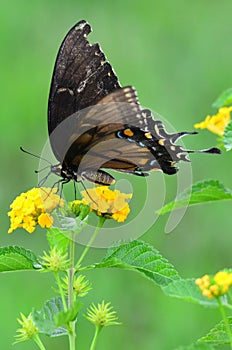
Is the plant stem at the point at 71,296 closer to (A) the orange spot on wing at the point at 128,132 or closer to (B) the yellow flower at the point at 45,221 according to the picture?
(B) the yellow flower at the point at 45,221

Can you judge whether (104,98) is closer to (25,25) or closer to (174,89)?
(174,89)

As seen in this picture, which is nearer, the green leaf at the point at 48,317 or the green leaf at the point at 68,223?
the green leaf at the point at 48,317

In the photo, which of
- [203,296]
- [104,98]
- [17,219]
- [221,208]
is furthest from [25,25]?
[203,296]

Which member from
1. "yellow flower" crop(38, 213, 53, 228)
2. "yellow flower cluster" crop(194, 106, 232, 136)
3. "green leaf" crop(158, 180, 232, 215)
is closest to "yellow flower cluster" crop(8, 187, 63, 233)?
"yellow flower" crop(38, 213, 53, 228)

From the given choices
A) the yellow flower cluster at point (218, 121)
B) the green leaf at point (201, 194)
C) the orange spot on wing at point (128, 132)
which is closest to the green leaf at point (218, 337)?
the green leaf at point (201, 194)

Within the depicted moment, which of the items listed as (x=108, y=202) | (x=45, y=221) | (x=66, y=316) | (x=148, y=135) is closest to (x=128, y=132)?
(x=148, y=135)

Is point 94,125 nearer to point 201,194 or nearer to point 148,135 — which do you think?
point 148,135
